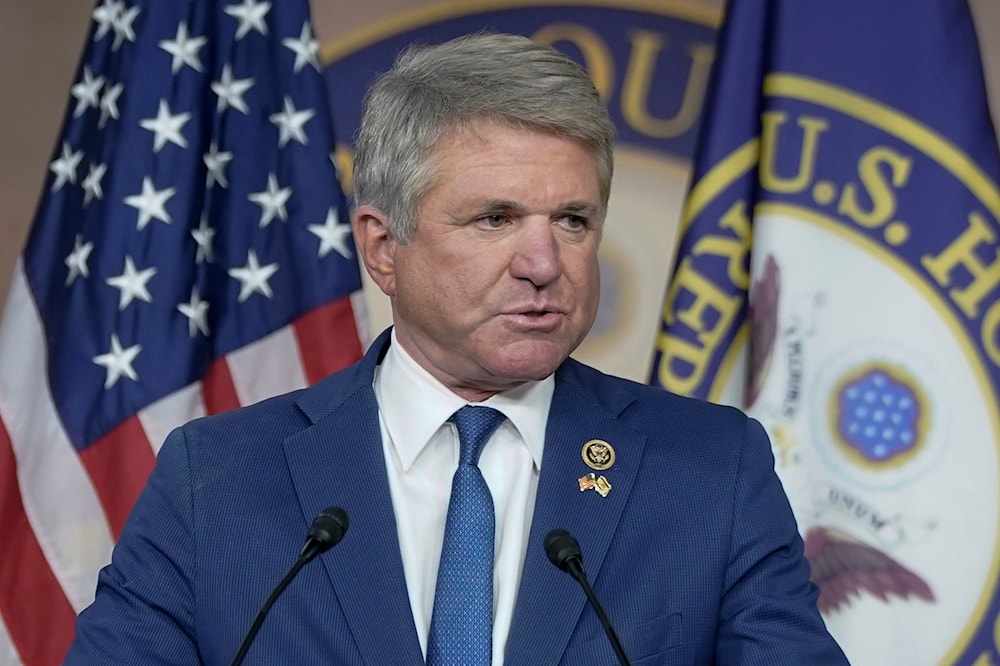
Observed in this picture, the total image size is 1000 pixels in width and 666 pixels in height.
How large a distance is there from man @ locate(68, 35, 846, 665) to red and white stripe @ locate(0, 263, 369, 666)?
1.21m

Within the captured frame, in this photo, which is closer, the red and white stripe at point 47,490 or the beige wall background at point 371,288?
the red and white stripe at point 47,490

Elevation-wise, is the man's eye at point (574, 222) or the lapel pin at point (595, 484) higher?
the man's eye at point (574, 222)

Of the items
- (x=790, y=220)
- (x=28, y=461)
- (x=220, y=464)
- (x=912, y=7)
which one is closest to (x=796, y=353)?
(x=790, y=220)

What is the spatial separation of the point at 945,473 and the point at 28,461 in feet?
6.70

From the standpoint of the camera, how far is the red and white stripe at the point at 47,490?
306 centimetres

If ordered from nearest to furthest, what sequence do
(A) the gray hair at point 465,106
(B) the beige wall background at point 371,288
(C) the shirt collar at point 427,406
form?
(A) the gray hair at point 465,106, (C) the shirt collar at point 427,406, (B) the beige wall background at point 371,288

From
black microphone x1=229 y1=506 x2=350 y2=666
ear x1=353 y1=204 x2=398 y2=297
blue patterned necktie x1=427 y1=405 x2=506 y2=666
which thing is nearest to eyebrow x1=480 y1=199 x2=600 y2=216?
ear x1=353 y1=204 x2=398 y2=297

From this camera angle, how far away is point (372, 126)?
6.48ft

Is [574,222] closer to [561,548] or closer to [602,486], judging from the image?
[602,486]

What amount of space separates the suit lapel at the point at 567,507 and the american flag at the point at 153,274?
4.11ft

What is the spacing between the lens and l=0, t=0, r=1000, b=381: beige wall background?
3.34 meters

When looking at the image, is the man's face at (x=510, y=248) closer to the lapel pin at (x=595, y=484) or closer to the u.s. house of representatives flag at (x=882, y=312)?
the lapel pin at (x=595, y=484)

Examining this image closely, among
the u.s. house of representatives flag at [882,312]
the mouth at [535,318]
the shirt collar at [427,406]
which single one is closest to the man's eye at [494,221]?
the mouth at [535,318]

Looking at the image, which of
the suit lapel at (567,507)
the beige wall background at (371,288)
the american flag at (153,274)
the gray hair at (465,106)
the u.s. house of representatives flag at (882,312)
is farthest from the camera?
the beige wall background at (371,288)
